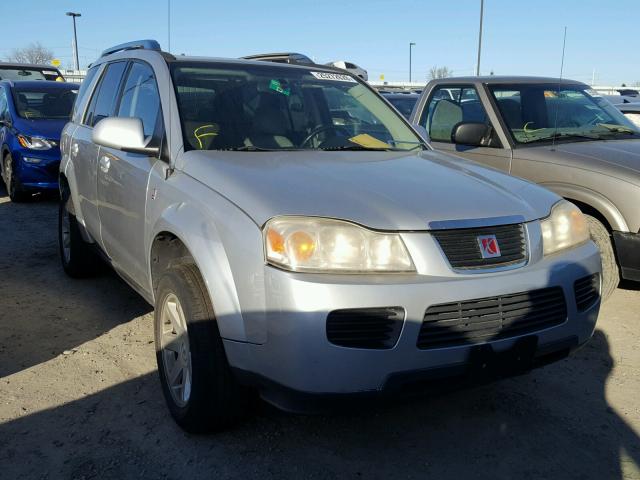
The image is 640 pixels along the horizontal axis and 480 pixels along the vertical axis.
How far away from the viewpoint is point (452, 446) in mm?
2896

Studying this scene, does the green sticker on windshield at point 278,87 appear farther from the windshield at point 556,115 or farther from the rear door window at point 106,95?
the windshield at point 556,115

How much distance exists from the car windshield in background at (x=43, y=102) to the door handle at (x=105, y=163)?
597 centimetres

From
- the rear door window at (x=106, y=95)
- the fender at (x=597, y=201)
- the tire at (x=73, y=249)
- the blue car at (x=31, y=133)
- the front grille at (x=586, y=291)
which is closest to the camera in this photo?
the front grille at (x=586, y=291)

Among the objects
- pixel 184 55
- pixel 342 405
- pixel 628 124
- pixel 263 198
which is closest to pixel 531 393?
pixel 342 405

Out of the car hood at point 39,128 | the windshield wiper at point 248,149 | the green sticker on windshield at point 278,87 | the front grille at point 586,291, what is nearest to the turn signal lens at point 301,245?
the windshield wiper at point 248,149

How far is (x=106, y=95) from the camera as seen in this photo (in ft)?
14.9

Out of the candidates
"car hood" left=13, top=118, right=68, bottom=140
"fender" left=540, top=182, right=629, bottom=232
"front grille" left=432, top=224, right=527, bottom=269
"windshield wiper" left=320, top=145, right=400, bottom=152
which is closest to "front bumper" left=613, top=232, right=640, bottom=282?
"fender" left=540, top=182, right=629, bottom=232

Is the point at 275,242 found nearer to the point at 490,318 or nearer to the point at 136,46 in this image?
the point at 490,318

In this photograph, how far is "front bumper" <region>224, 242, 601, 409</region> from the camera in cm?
229

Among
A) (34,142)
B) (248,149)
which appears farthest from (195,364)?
(34,142)

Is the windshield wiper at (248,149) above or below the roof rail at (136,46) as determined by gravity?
below

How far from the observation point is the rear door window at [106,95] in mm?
4328

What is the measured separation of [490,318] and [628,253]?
7.94 feet

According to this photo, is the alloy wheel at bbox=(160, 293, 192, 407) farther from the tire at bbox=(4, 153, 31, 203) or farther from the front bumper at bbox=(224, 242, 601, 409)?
the tire at bbox=(4, 153, 31, 203)
